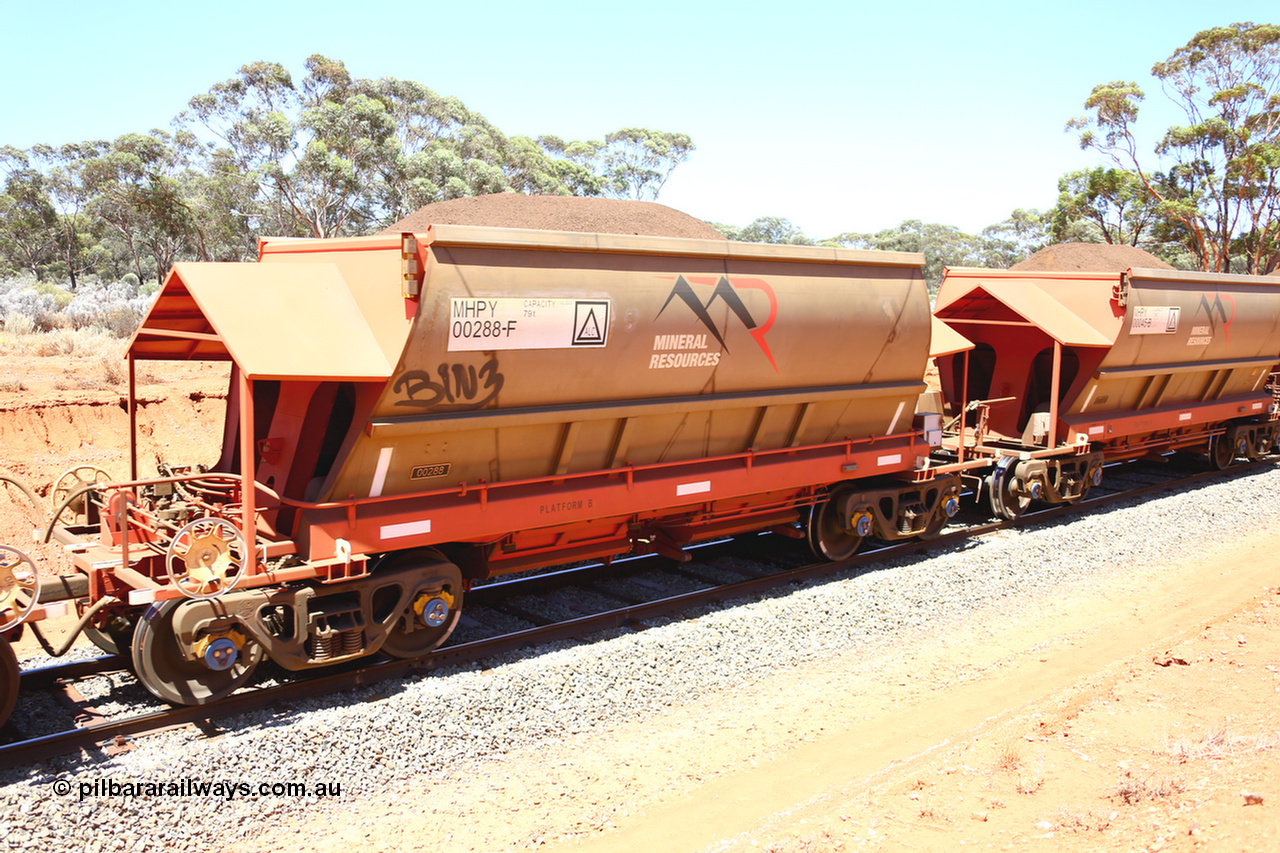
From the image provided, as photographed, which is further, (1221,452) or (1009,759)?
(1221,452)

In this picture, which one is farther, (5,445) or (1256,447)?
(1256,447)

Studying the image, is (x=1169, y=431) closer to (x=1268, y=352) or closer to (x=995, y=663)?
(x=1268, y=352)

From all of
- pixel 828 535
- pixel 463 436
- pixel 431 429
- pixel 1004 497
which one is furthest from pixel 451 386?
pixel 1004 497

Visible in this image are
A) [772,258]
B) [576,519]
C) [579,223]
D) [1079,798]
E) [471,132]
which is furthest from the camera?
[471,132]

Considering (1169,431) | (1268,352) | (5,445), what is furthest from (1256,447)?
(5,445)

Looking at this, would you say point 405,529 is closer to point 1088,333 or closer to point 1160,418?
point 1088,333

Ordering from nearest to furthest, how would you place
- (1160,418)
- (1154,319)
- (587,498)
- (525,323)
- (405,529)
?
(405,529), (525,323), (587,498), (1154,319), (1160,418)

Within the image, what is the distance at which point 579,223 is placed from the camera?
33844 millimetres

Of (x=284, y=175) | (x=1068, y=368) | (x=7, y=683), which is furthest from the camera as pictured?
(x=284, y=175)

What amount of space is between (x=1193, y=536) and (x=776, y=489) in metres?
7.10

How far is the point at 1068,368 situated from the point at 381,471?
35.8 feet

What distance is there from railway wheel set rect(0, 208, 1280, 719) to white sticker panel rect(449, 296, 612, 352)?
0.02 metres

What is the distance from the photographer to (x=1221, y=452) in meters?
17.8

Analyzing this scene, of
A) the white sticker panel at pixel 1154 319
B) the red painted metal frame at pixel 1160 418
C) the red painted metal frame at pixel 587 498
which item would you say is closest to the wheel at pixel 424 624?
the red painted metal frame at pixel 587 498
